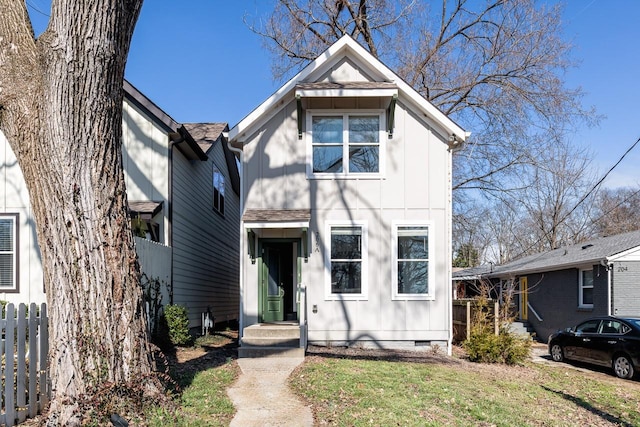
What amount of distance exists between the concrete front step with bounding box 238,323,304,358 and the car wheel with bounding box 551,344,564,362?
26.5 ft

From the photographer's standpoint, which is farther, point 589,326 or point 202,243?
point 202,243

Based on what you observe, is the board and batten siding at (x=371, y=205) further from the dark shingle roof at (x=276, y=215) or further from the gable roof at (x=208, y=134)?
the gable roof at (x=208, y=134)

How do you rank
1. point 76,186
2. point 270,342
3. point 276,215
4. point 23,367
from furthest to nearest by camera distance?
point 276,215 → point 270,342 → point 76,186 → point 23,367

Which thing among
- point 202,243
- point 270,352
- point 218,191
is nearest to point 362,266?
point 270,352

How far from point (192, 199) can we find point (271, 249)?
3.74m

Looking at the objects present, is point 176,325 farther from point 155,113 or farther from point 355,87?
point 355,87

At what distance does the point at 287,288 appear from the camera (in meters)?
14.1

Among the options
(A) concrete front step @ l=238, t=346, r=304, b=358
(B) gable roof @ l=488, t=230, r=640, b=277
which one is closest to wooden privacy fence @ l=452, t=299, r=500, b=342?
(A) concrete front step @ l=238, t=346, r=304, b=358

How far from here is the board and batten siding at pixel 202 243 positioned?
→ 47.0 ft

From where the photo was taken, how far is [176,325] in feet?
39.6

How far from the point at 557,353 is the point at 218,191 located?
493 inches

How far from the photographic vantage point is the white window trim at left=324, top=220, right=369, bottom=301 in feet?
41.1

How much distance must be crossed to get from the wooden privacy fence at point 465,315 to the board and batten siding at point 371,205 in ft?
4.36

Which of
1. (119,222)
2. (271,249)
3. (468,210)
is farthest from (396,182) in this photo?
(468,210)
